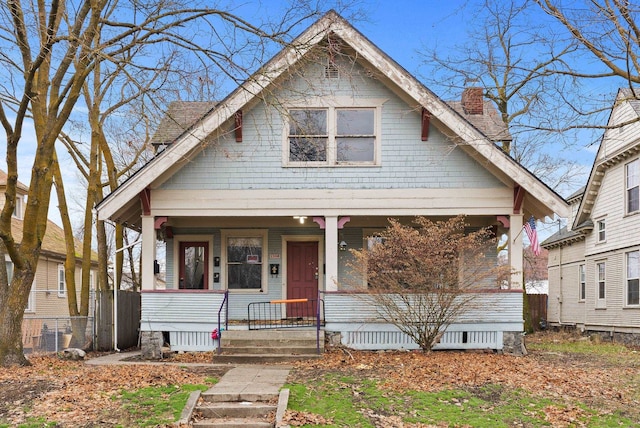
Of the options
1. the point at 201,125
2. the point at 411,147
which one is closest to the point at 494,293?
the point at 411,147

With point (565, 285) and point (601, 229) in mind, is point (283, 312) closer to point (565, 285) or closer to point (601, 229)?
point (601, 229)

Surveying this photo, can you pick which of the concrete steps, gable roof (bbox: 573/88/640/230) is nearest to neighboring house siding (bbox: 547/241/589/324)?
gable roof (bbox: 573/88/640/230)

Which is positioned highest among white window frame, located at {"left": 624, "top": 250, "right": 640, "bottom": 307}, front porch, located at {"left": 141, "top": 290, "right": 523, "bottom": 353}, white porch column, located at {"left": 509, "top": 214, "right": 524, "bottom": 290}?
white porch column, located at {"left": 509, "top": 214, "right": 524, "bottom": 290}

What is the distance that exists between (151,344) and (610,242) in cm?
1622

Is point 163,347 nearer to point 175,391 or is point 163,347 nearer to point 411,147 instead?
point 175,391

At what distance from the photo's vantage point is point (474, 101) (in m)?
17.4

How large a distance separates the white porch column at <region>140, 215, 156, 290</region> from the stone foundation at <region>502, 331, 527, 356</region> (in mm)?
7962

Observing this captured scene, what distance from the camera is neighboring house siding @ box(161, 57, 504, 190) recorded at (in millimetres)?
14297

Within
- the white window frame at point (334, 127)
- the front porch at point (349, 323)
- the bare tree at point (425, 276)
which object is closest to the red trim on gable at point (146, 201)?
the front porch at point (349, 323)

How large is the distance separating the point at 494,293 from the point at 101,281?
1099 cm

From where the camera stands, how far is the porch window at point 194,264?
16.6 m

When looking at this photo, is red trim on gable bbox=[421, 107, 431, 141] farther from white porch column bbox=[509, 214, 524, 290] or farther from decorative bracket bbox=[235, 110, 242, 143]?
decorative bracket bbox=[235, 110, 242, 143]

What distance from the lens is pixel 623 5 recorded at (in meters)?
10.0

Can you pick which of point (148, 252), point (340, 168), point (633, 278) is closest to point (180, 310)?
point (148, 252)
